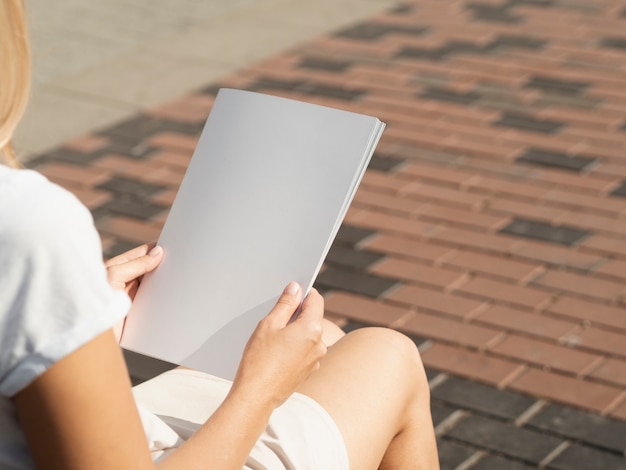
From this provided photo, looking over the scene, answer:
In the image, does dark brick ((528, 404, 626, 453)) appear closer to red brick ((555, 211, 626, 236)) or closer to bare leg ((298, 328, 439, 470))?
bare leg ((298, 328, 439, 470))

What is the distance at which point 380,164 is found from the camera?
14.0 feet

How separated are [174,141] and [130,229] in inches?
32.3

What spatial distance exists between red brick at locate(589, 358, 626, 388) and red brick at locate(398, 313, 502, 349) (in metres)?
0.31

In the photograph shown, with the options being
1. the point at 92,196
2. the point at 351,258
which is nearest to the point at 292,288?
the point at 351,258

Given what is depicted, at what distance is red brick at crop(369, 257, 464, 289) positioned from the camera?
341 centimetres

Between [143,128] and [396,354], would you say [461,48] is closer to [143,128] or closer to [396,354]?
[143,128]

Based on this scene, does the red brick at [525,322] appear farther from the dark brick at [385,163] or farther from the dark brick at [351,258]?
the dark brick at [385,163]

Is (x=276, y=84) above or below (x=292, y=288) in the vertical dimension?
below

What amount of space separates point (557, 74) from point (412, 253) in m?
1.80

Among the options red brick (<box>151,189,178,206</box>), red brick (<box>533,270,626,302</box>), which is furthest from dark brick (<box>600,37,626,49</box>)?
red brick (<box>151,189,178,206</box>)

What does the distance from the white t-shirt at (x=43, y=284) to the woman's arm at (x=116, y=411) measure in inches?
0.8

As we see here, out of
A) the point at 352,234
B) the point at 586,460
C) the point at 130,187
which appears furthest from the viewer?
the point at 130,187

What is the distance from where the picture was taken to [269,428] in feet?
5.62

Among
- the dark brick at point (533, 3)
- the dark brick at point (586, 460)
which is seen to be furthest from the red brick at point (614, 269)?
the dark brick at point (533, 3)
